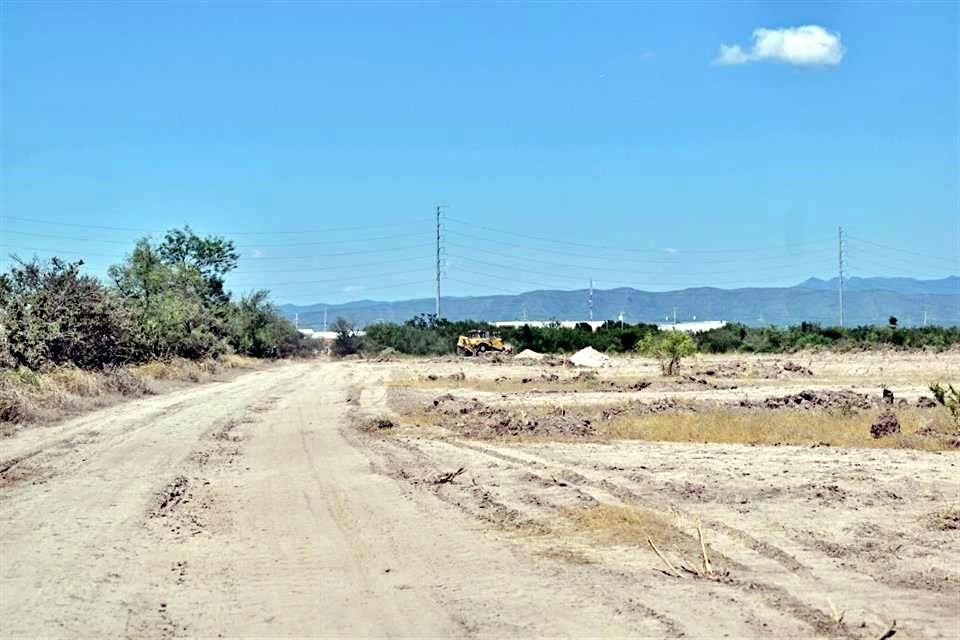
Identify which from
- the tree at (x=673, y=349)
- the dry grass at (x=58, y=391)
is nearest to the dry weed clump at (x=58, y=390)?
the dry grass at (x=58, y=391)

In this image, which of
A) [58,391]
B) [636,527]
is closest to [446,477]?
[636,527]

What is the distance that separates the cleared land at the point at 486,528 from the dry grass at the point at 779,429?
0.31 ft

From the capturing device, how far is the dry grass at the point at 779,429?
781 inches

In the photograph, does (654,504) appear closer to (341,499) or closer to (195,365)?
(341,499)

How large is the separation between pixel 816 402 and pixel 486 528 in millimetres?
18842

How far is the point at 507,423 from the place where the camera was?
942 inches

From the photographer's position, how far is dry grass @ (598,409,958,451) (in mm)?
19844

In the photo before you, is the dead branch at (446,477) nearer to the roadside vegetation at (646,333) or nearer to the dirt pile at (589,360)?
the dirt pile at (589,360)

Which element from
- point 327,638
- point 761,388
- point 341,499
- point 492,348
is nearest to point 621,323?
point 492,348

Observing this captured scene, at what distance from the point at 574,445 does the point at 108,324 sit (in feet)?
69.8

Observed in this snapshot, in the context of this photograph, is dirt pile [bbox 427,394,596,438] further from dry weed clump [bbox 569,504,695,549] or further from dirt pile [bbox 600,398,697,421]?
dry weed clump [bbox 569,504,695,549]

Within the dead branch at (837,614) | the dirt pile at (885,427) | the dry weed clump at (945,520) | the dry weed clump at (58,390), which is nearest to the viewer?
the dead branch at (837,614)

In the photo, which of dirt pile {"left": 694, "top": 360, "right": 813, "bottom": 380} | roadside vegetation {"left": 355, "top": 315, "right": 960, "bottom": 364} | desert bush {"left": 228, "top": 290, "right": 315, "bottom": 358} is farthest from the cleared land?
roadside vegetation {"left": 355, "top": 315, "right": 960, "bottom": 364}

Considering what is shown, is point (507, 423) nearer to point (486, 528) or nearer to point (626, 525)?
point (486, 528)
